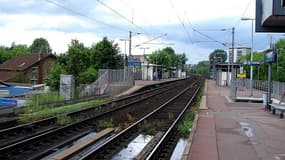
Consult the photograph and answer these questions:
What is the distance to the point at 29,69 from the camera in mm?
83250

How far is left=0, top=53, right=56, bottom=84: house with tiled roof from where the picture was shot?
81562 millimetres

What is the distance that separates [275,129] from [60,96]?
17.5 meters

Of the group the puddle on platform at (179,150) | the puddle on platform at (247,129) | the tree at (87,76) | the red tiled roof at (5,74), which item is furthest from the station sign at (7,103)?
the red tiled roof at (5,74)

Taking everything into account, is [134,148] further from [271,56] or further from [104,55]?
[104,55]

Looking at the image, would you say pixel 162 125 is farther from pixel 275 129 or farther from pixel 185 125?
pixel 275 129

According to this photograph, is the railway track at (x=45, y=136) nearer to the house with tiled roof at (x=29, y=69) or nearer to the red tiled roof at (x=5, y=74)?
the house with tiled roof at (x=29, y=69)

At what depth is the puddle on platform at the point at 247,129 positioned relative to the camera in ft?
46.9

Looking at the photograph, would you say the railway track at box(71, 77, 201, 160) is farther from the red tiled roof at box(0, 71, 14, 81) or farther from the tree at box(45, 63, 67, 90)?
the red tiled roof at box(0, 71, 14, 81)

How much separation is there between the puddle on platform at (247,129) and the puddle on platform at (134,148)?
337cm

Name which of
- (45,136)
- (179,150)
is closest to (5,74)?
(45,136)

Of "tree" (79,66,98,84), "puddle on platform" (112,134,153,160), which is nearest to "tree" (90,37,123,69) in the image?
"tree" (79,66,98,84)

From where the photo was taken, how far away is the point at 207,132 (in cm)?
1443

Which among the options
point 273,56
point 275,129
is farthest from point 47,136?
point 273,56

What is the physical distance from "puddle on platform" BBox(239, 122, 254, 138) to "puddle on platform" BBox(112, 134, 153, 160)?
337cm
